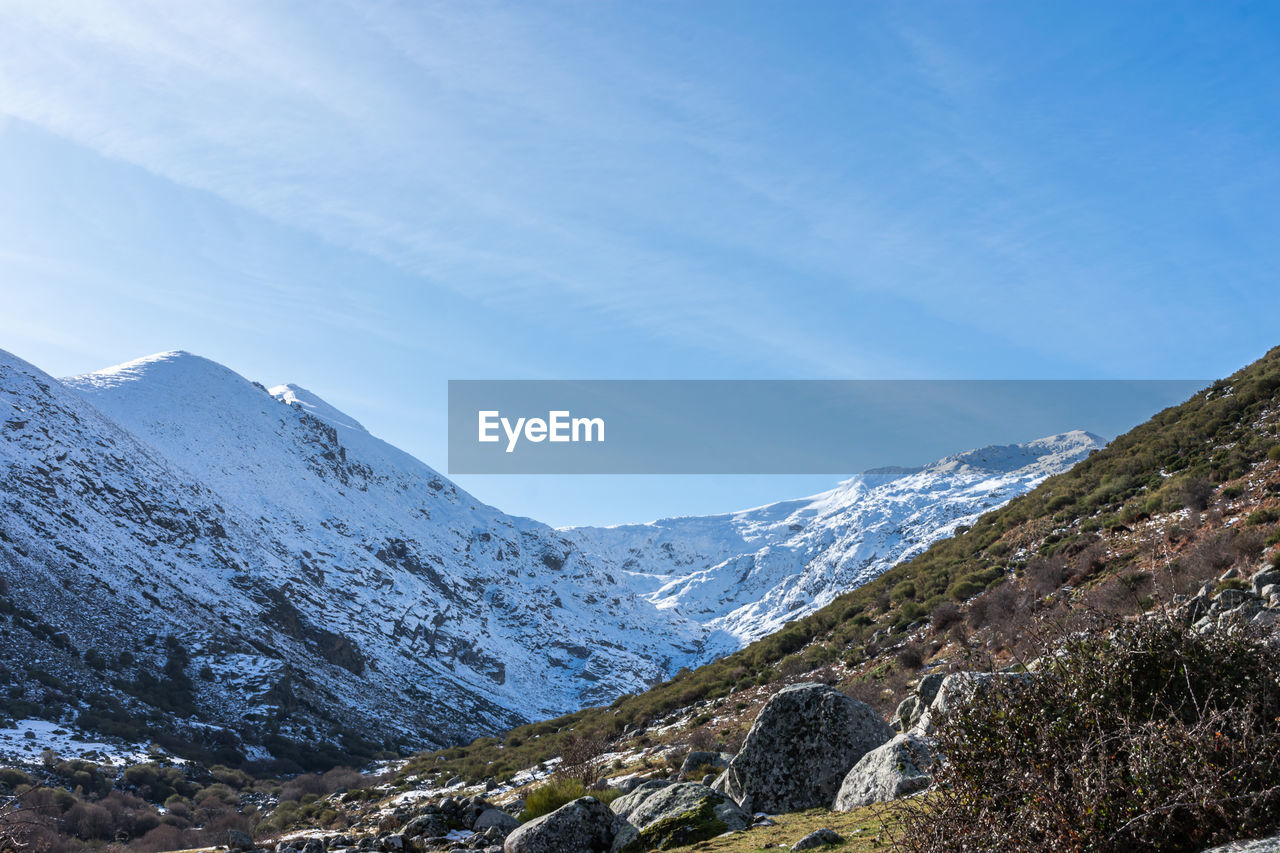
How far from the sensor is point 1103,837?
4.62m

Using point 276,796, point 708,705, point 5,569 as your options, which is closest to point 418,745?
point 276,796

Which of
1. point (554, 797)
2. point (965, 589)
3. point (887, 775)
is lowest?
point (554, 797)

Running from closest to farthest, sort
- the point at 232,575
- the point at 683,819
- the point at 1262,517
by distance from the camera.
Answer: the point at 683,819 → the point at 1262,517 → the point at 232,575

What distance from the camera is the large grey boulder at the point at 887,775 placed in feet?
33.6

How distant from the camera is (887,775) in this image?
35.5 feet

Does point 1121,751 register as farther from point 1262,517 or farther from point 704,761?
point 1262,517

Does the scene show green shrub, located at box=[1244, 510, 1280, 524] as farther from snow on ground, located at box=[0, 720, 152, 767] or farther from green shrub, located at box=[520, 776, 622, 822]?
snow on ground, located at box=[0, 720, 152, 767]

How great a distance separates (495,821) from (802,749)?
30.0 feet

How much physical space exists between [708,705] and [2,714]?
217ft

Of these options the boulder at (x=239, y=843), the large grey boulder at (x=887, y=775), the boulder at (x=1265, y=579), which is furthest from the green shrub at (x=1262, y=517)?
the boulder at (x=239, y=843)

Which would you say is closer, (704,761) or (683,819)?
(683,819)

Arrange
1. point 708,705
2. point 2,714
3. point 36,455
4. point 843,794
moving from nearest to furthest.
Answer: point 843,794 < point 708,705 < point 2,714 < point 36,455

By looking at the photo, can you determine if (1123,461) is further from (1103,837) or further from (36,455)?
(36,455)

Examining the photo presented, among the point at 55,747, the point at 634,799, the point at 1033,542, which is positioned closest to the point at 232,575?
the point at 55,747
